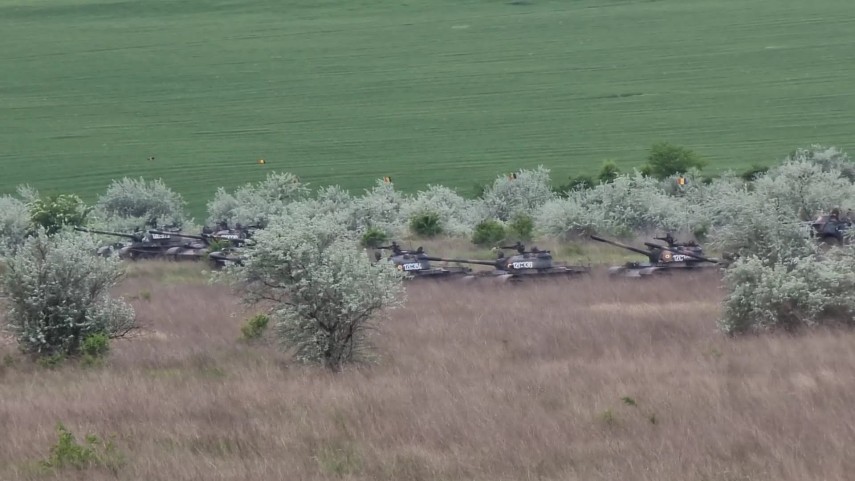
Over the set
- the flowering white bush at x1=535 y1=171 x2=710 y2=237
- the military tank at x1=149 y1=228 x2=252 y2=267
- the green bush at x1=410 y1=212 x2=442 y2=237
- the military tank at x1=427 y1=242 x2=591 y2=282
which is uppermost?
the military tank at x1=427 y1=242 x2=591 y2=282

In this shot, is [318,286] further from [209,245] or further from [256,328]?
[209,245]

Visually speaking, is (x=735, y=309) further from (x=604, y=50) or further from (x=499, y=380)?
(x=604, y=50)

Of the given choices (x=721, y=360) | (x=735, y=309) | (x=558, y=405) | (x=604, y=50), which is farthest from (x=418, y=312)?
(x=604, y=50)

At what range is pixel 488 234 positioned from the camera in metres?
42.5

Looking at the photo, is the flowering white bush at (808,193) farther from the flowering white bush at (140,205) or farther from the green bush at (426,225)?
the flowering white bush at (140,205)

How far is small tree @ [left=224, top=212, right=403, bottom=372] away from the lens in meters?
18.0

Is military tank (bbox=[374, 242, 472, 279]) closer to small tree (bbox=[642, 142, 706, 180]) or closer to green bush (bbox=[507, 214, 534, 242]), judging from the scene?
green bush (bbox=[507, 214, 534, 242])

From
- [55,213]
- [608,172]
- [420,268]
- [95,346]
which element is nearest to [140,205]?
[55,213]

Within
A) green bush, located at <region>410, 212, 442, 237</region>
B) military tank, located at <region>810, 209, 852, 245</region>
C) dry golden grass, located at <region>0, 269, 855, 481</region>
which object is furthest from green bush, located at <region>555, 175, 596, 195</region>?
dry golden grass, located at <region>0, 269, 855, 481</region>

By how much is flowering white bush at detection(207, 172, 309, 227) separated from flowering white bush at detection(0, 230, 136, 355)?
26.0 m

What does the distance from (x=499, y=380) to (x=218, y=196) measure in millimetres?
43963

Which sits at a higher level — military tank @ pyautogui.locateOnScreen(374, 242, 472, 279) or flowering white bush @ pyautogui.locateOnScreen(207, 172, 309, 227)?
military tank @ pyautogui.locateOnScreen(374, 242, 472, 279)

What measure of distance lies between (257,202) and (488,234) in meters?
13.6

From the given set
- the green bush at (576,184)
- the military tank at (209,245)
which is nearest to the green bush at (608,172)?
the green bush at (576,184)
